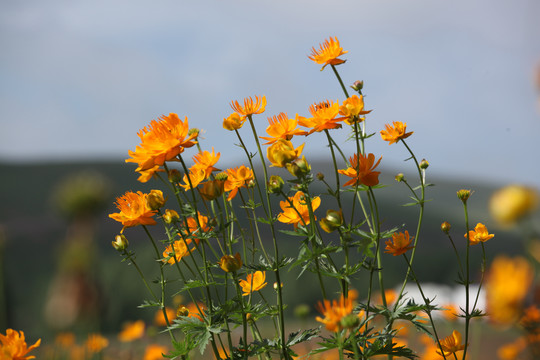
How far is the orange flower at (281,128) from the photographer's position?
1.40 metres

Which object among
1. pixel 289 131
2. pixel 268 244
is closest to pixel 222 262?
pixel 289 131

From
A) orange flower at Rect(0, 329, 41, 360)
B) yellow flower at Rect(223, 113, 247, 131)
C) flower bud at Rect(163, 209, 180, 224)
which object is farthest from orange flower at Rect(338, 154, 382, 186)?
orange flower at Rect(0, 329, 41, 360)

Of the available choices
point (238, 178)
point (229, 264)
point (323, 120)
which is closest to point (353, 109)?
point (323, 120)

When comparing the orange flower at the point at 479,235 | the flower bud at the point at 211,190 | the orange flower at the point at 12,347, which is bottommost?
the orange flower at the point at 12,347

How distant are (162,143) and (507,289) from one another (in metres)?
0.88

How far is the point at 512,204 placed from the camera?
24.3 inches

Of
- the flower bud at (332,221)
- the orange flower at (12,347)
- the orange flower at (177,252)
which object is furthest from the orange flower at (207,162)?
the orange flower at (12,347)

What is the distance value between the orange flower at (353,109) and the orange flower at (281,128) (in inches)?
5.0

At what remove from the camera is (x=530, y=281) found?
53 centimetres

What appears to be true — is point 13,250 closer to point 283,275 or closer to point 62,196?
point 283,275

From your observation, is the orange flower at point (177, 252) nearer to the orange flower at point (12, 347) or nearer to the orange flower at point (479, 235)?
the orange flower at point (12, 347)

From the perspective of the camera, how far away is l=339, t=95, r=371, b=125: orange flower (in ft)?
4.29

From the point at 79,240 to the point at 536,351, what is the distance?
587 mm

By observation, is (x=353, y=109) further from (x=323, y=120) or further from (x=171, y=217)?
(x=171, y=217)
